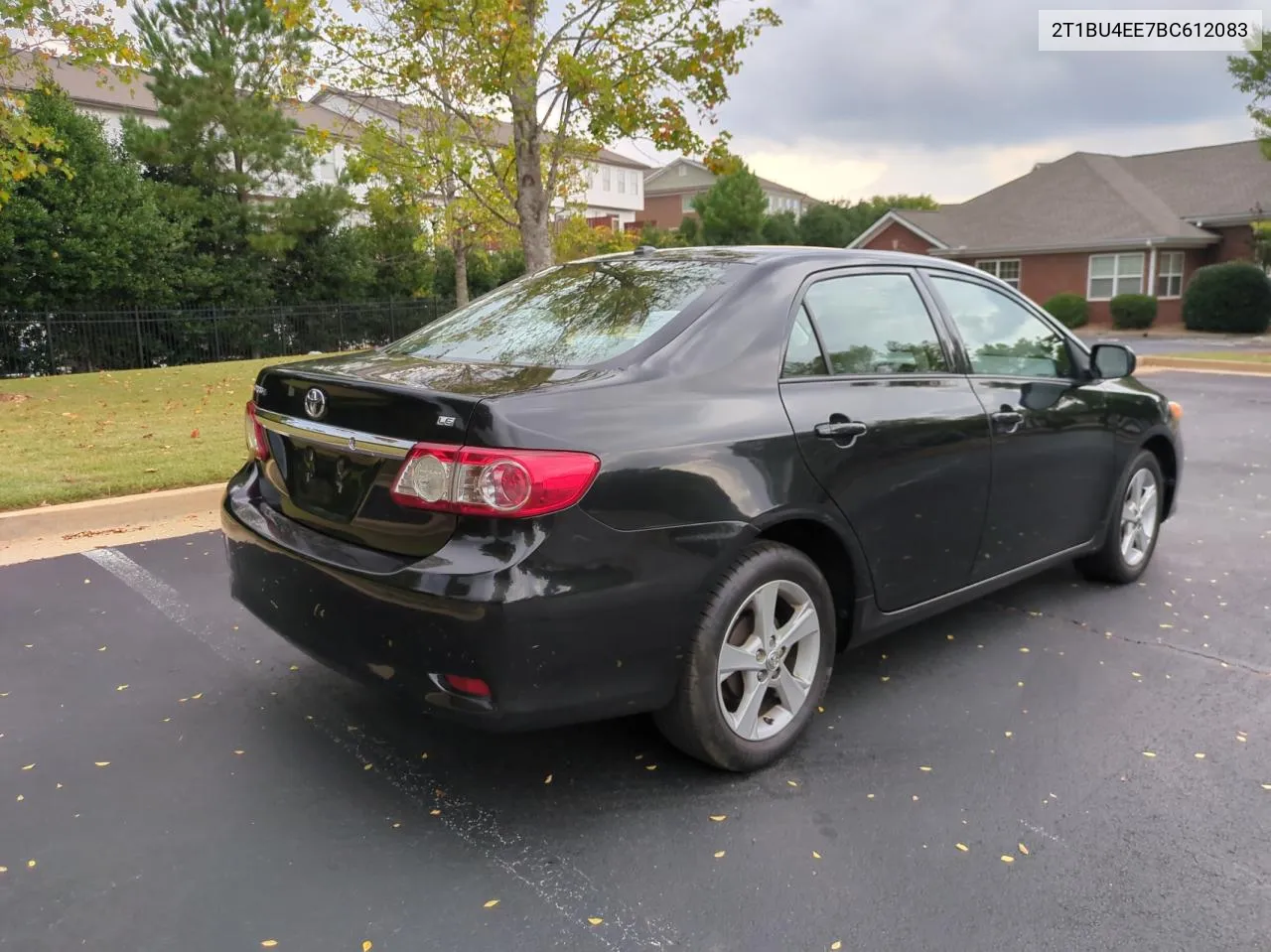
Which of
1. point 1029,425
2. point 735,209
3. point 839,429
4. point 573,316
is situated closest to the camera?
point 839,429

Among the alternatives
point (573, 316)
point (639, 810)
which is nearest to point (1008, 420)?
point (573, 316)

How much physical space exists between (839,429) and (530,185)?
1144 centimetres

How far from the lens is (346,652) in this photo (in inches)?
114

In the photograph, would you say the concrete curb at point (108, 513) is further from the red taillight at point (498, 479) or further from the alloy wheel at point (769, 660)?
the alloy wheel at point (769, 660)

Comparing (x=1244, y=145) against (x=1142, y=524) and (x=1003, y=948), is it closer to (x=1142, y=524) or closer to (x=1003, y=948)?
(x=1142, y=524)

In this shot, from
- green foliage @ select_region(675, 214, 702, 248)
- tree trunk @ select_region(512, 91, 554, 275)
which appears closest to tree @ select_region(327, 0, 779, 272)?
tree trunk @ select_region(512, 91, 554, 275)

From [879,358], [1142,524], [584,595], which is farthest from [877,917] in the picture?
[1142,524]

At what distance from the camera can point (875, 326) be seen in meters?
3.71

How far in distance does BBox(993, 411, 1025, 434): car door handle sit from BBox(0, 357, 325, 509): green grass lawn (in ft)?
18.4

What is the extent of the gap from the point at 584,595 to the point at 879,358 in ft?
5.39

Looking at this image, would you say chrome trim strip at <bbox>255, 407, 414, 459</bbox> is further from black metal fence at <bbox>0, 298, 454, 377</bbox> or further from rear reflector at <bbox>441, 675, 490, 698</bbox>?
black metal fence at <bbox>0, 298, 454, 377</bbox>

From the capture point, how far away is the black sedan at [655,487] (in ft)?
8.62

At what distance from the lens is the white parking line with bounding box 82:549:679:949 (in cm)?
243

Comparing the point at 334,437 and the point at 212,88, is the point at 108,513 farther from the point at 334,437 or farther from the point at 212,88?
the point at 212,88
